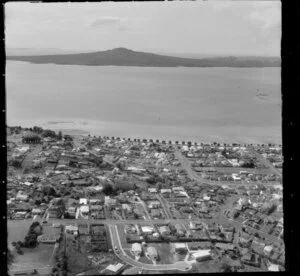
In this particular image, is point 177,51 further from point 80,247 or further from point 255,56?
point 80,247

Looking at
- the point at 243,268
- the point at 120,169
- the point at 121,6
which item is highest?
the point at 121,6

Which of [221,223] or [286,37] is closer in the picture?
[286,37]

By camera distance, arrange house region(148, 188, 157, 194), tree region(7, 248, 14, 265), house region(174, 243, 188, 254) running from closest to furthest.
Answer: tree region(7, 248, 14, 265)
house region(174, 243, 188, 254)
house region(148, 188, 157, 194)

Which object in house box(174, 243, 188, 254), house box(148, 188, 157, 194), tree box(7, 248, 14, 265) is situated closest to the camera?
tree box(7, 248, 14, 265)

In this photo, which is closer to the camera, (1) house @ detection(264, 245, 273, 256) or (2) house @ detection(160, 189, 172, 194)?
(1) house @ detection(264, 245, 273, 256)

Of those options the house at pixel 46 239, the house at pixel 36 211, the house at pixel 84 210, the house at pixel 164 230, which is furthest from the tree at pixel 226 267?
the house at pixel 36 211

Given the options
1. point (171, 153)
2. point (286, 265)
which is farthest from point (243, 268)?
point (171, 153)

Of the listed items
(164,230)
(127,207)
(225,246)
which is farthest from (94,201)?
(225,246)

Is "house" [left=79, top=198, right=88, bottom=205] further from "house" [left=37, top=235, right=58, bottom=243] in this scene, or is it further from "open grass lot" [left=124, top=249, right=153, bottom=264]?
"open grass lot" [left=124, top=249, right=153, bottom=264]

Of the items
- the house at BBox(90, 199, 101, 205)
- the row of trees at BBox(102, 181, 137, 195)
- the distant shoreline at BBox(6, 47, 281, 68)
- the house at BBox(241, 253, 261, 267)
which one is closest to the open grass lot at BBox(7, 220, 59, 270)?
the house at BBox(90, 199, 101, 205)

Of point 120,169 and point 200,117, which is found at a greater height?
point 200,117

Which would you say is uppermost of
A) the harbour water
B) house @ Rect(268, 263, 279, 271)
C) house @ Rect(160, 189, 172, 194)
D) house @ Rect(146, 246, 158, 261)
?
the harbour water
